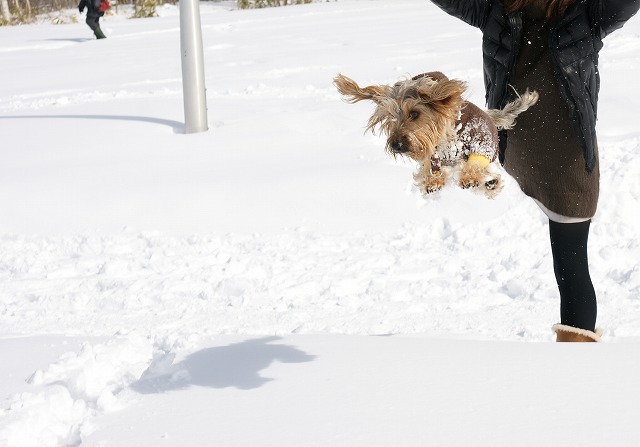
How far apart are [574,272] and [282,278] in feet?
7.01

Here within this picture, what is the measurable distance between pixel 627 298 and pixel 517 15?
227 cm

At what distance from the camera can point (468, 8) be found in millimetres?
2285

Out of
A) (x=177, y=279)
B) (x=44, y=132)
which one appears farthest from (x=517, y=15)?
(x=44, y=132)

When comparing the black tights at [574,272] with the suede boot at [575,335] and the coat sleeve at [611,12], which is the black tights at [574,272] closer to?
the suede boot at [575,335]

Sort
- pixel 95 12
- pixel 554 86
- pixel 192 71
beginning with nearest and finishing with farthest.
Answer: pixel 554 86 < pixel 192 71 < pixel 95 12

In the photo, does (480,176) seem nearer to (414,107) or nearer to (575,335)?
(414,107)

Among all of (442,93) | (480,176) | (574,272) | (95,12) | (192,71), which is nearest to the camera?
(442,93)

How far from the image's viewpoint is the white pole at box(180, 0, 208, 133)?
643cm

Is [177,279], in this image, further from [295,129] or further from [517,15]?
[517,15]

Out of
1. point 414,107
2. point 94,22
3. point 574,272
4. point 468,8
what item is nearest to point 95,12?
point 94,22

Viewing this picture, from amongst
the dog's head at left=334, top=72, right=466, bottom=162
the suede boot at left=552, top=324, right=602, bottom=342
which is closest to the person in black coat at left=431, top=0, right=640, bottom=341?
the suede boot at left=552, top=324, right=602, bottom=342

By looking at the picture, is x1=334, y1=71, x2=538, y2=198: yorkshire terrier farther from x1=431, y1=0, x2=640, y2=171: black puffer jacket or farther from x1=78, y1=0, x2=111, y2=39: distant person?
x1=78, y1=0, x2=111, y2=39: distant person

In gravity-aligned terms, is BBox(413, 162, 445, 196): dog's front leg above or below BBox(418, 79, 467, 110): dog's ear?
below

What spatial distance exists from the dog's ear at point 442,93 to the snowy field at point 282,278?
90 centimetres
